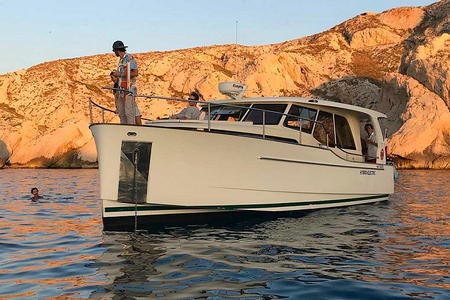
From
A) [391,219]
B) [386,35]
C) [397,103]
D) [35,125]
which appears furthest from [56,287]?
[386,35]

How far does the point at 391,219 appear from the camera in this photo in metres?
11.5

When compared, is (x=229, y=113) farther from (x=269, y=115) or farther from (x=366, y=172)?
(x=366, y=172)

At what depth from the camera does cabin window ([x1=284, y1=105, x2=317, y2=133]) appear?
1198 cm

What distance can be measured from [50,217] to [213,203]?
4930 millimetres

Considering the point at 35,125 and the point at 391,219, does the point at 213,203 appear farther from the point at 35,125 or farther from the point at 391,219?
the point at 35,125

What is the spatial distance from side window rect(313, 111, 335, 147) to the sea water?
200cm

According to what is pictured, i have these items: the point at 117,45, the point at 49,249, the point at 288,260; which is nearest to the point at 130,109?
the point at 117,45

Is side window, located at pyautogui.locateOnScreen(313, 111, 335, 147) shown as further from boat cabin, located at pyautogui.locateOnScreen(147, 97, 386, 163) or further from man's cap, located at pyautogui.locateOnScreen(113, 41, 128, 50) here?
man's cap, located at pyautogui.locateOnScreen(113, 41, 128, 50)

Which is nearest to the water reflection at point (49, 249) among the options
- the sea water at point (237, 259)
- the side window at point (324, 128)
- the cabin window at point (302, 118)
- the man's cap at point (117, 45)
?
the sea water at point (237, 259)

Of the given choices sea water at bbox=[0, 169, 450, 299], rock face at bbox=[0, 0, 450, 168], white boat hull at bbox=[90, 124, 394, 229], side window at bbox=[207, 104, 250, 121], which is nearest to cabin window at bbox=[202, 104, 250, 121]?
side window at bbox=[207, 104, 250, 121]

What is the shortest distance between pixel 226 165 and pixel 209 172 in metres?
0.40

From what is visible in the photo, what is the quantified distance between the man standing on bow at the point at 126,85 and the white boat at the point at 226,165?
2.47 ft

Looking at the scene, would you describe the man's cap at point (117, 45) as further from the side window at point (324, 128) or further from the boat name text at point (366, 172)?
the boat name text at point (366, 172)

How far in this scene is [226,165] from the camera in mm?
9922
